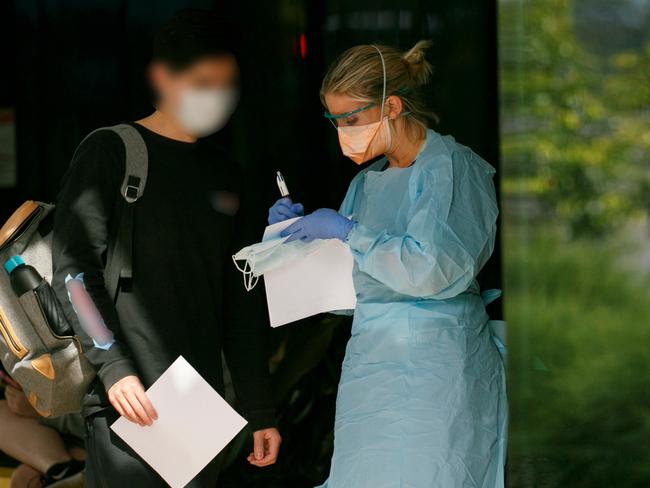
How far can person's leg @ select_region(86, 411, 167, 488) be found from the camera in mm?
2518

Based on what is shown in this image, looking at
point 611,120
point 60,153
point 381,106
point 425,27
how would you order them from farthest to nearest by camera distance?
point 60,153, point 425,27, point 381,106, point 611,120

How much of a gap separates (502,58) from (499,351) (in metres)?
0.73

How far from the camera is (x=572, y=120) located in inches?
90.0

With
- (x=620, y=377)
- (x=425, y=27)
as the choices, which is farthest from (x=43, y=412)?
(x=425, y=27)

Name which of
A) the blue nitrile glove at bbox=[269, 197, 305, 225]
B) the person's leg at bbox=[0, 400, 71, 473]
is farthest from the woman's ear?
the person's leg at bbox=[0, 400, 71, 473]

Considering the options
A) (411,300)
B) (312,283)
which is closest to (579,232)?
(411,300)

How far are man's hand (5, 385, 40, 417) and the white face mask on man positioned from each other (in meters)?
1.81

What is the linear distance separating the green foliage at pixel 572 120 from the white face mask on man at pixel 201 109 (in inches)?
27.2

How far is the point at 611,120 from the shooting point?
2266mm

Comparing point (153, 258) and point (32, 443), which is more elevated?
point (153, 258)

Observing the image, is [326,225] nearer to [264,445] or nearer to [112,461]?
[264,445]

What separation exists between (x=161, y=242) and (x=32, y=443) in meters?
1.83

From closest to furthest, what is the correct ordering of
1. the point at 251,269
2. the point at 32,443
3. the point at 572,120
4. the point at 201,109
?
1. the point at 572,120
2. the point at 201,109
3. the point at 251,269
4. the point at 32,443

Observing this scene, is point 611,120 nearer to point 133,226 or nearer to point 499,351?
point 499,351
